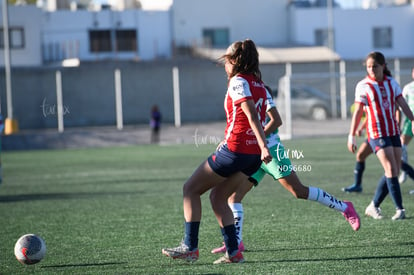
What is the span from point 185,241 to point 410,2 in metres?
55.7

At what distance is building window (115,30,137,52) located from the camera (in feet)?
174

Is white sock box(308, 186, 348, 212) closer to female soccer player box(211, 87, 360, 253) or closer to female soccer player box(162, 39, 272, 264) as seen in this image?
female soccer player box(211, 87, 360, 253)

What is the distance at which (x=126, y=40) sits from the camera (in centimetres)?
5322

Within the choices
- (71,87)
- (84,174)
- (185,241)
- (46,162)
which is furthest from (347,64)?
(185,241)

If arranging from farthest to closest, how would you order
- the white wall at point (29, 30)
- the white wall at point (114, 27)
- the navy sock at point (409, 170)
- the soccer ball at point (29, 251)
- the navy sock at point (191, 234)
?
the white wall at point (114, 27) → the white wall at point (29, 30) → the navy sock at point (409, 170) → the soccer ball at point (29, 251) → the navy sock at point (191, 234)

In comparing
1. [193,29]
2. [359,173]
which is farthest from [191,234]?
[193,29]

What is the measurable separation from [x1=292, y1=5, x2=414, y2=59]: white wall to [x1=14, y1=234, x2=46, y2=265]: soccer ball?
49.5 meters

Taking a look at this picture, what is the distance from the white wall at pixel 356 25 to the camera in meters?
56.1

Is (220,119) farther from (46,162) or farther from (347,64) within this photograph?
(46,162)

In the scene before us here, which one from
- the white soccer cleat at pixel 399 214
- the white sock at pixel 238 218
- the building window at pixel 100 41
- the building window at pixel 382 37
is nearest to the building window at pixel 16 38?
the building window at pixel 100 41

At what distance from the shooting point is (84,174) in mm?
19859

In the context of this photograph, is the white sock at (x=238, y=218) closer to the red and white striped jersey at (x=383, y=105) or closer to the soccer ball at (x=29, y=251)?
the soccer ball at (x=29, y=251)

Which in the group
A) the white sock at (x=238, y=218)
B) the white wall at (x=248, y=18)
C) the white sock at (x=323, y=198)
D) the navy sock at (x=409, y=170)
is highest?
the white wall at (x=248, y=18)

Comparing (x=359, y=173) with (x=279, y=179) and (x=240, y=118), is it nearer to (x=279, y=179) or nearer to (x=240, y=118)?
(x=279, y=179)
